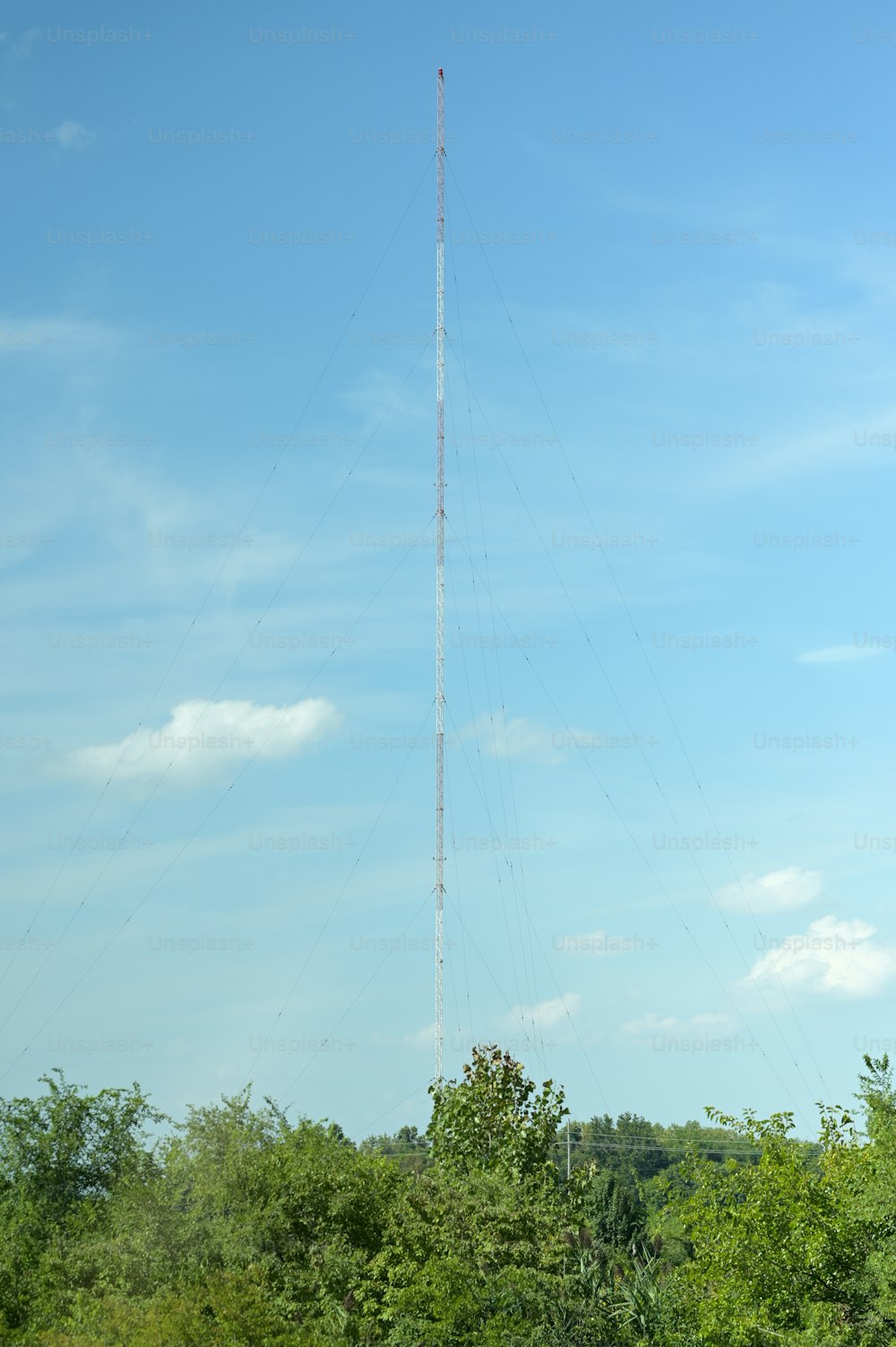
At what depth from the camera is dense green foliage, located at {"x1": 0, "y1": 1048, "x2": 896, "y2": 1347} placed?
31828 millimetres

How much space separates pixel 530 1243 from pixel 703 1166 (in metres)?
5.86

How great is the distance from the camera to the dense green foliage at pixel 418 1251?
104ft

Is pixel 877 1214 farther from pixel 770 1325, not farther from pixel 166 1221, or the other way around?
pixel 166 1221

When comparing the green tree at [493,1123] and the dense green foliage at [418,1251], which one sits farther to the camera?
the green tree at [493,1123]

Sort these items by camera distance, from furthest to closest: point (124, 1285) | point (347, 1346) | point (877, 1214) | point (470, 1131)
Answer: point (470, 1131)
point (124, 1285)
point (877, 1214)
point (347, 1346)

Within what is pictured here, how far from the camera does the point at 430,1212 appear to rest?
124 feet

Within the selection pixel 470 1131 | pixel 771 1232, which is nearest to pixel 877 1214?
pixel 771 1232

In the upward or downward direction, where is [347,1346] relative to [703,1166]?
downward

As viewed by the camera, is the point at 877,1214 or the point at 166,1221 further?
the point at 166,1221

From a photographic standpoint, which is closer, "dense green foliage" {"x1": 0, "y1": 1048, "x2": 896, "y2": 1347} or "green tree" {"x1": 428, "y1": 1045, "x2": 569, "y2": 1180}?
"dense green foliage" {"x1": 0, "y1": 1048, "x2": 896, "y2": 1347}

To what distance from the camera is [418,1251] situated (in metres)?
34.6

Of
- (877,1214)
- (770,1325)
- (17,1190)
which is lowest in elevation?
(770,1325)

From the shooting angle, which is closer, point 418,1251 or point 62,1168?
point 418,1251

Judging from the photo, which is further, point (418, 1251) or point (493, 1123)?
point (493, 1123)
